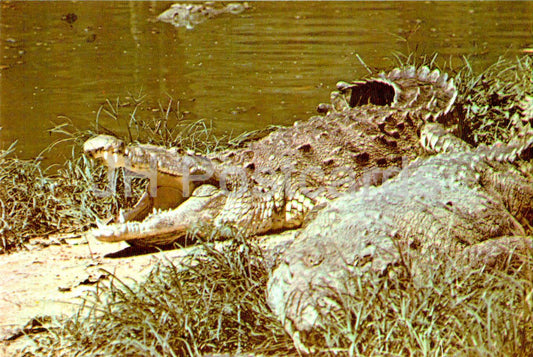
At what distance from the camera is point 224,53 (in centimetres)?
1032

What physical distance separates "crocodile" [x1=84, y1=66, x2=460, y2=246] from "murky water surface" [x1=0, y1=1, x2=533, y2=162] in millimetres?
1242

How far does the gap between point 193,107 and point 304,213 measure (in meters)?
3.04

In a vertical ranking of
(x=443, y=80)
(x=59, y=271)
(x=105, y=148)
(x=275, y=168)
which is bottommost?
(x=59, y=271)

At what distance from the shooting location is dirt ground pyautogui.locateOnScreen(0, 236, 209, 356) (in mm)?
4180

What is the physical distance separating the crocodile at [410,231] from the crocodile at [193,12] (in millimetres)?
9319

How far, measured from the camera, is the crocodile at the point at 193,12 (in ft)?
44.2

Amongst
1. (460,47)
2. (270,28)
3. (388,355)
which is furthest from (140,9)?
(388,355)

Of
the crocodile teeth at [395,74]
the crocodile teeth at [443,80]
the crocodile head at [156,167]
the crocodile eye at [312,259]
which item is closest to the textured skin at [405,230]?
the crocodile eye at [312,259]

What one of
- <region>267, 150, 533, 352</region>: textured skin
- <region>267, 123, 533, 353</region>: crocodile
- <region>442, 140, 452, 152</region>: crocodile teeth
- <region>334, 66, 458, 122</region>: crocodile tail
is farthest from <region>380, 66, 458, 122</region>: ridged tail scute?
<region>267, 150, 533, 352</region>: textured skin

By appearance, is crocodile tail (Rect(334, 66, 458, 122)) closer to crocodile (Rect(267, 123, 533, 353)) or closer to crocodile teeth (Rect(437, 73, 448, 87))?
crocodile teeth (Rect(437, 73, 448, 87))

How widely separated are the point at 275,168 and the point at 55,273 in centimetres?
170

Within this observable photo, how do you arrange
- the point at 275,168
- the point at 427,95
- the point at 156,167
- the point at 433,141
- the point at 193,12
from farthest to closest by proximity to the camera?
the point at 193,12
the point at 427,95
the point at 433,141
the point at 275,168
the point at 156,167

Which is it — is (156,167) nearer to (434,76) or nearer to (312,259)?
(312,259)

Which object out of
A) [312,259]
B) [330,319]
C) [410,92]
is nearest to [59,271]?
[312,259]
